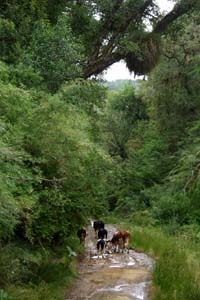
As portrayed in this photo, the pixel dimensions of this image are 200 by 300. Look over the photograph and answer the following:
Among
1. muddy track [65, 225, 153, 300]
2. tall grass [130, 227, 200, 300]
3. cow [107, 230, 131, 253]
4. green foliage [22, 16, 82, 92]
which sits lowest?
muddy track [65, 225, 153, 300]

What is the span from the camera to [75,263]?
11820mm

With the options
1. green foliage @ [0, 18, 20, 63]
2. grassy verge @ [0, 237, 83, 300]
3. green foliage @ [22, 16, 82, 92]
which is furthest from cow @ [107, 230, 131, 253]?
green foliage @ [0, 18, 20, 63]

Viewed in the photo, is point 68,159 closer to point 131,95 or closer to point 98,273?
point 98,273

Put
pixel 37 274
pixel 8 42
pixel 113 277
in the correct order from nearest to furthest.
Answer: pixel 37 274, pixel 113 277, pixel 8 42

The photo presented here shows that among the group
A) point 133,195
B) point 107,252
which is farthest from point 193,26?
point 107,252

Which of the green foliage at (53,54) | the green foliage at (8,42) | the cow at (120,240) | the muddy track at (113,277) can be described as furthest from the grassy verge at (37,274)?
the green foliage at (8,42)

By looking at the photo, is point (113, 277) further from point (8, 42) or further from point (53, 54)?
point (8, 42)

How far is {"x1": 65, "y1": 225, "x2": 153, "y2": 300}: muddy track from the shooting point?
9521 millimetres

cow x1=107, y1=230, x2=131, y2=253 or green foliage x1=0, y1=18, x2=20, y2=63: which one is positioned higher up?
green foliage x1=0, y1=18, x2=20, y2=63

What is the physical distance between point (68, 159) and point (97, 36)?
9710 millimetres

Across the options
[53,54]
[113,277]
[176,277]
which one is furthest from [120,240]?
[53,54]

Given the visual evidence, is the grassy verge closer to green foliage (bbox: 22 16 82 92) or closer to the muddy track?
the muddy track

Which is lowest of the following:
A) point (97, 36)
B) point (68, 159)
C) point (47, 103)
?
point (68, 159)

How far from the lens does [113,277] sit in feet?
35.0
